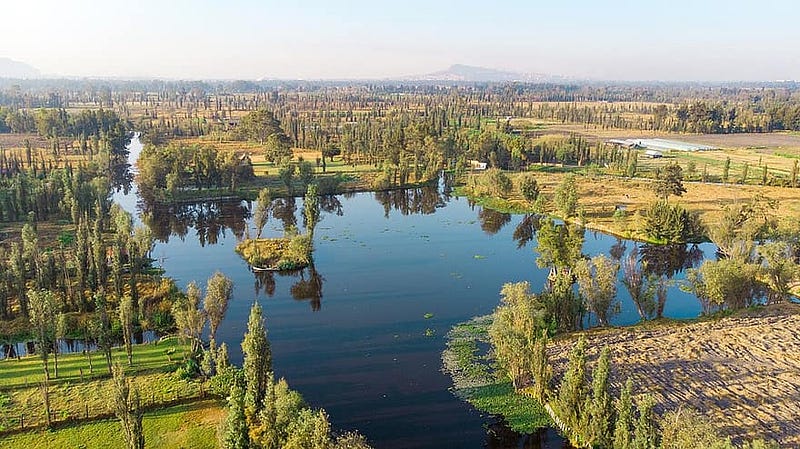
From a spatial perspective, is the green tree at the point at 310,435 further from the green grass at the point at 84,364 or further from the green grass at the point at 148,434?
the green grass at the point at 84,364

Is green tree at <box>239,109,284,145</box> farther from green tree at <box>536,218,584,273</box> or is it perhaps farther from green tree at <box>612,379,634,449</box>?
green tree at <box>612,379,634,449</box>

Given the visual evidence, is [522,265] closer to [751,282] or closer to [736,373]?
[751,282]

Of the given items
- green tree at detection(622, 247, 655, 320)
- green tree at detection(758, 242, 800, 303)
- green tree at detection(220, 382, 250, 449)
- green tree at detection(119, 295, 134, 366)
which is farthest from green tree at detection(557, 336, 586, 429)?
green tree at detection(119, 295, 134, 366)

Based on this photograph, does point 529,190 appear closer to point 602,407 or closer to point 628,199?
point 628,199

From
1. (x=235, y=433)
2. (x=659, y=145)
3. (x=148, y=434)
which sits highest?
(x=659, y=145)

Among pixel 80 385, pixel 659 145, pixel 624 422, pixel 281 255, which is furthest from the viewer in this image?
pixel 659 145

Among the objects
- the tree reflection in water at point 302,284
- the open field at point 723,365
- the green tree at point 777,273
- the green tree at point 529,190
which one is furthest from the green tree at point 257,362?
the green tree at point 529,190

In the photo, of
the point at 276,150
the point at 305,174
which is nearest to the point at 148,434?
the point at 305,174
